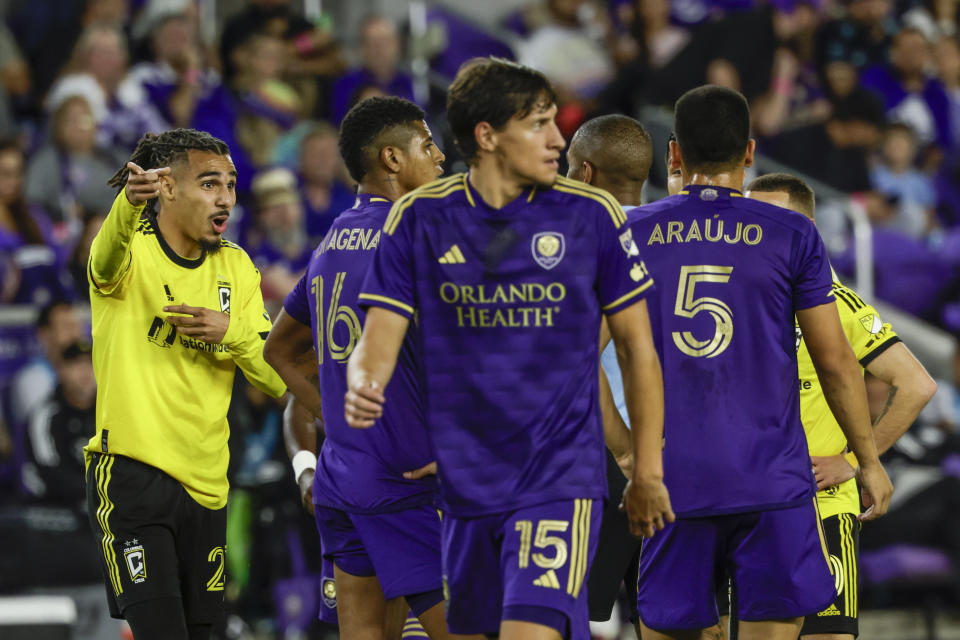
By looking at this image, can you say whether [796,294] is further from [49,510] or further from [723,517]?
[49,510]

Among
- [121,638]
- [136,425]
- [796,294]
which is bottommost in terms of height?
[121,638]

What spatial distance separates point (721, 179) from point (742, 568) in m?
1.42

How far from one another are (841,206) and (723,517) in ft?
27.4

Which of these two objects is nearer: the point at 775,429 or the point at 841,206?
the point at 775,429

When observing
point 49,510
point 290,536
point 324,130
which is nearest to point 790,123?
point 324,130

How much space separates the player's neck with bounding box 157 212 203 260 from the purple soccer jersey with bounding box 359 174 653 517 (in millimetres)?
1689

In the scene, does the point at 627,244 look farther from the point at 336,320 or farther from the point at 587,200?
the point at 336,320

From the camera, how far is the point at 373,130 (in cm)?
582

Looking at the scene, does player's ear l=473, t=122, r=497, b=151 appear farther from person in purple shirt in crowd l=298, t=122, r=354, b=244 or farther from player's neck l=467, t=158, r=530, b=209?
person in purple shirt in crowd l=298, t=122, r=354, b=244

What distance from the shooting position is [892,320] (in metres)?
13.4

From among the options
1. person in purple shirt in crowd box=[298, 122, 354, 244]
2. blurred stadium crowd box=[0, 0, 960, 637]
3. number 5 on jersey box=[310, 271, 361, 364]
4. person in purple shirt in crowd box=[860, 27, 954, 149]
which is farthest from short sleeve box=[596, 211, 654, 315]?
person in purple shirt in crowd box=[860, 27, 954, 149]

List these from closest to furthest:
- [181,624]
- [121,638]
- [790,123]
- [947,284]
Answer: [181,624] → [121,638] → [947,284] → [790,123]

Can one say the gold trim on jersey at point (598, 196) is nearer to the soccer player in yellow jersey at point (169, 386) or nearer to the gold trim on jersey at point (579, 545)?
the gold trim on jersey at point (579, 545)

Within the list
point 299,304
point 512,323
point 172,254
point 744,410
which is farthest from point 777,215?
point 172,254
